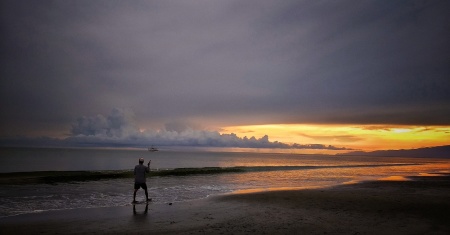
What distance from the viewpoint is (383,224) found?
11203 millimetres

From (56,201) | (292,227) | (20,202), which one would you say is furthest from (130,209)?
Answer: (292,227)

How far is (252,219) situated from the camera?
11.9 metres

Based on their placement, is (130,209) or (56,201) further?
(56,201)

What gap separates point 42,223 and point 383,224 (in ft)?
45.3

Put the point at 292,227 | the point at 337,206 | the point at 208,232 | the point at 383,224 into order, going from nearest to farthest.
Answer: the point at 208,232 → the point at 292,227 → the point at 383,224 → the point at 337,206

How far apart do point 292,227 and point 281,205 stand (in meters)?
5.21

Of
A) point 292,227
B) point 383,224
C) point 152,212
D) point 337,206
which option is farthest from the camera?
point 337,206

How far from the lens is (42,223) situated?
11047mm

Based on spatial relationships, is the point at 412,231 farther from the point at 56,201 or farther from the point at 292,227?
the point at 56,201

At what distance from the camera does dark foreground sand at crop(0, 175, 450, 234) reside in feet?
33.2

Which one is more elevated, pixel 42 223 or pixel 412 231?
pixel 42 223

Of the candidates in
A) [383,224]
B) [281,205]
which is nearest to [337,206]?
[281,205]

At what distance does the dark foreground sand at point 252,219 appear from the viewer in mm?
10109

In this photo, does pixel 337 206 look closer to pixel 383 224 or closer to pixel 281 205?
pixel 281 205
